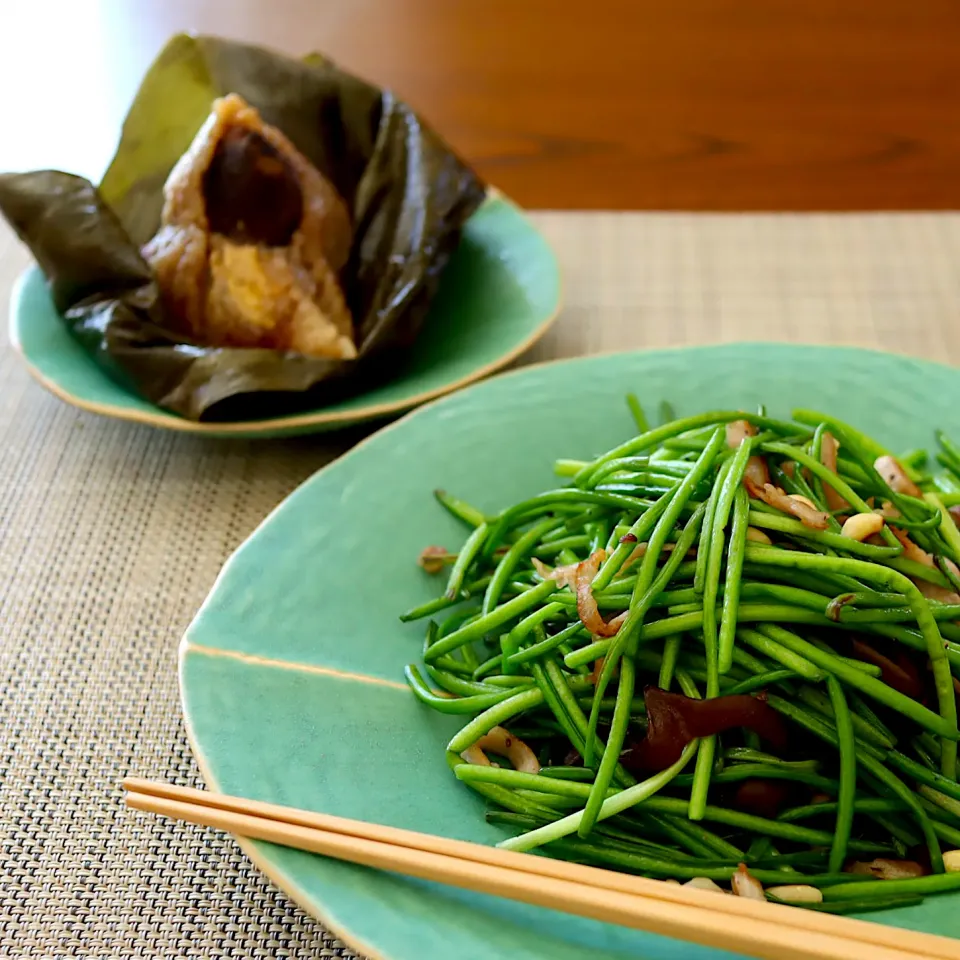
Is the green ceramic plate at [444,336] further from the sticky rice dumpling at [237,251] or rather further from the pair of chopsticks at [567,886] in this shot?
the pair of chopsticks at [567,886]

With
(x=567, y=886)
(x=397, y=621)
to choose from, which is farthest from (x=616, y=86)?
(x=567, y=886)

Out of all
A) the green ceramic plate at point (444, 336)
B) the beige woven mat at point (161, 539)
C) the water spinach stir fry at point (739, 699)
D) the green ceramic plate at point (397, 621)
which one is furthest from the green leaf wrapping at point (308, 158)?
the water spinach stir fry at point (739, 699)

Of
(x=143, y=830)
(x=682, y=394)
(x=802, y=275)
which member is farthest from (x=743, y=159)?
(x=143, y=830)

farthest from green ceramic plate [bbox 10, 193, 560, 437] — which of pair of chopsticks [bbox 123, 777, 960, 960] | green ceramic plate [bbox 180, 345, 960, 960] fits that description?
pair of chopsticks [bbox 123, 777, 960, 960]

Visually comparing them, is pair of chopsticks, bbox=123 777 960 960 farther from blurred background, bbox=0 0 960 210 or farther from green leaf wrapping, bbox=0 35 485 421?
blurred background, bbox=0 0 960 210

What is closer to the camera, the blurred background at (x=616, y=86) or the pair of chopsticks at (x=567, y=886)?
the pair of chopsticks at (x=567, y=886)

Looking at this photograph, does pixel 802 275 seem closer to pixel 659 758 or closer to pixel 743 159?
pixel 743 159
